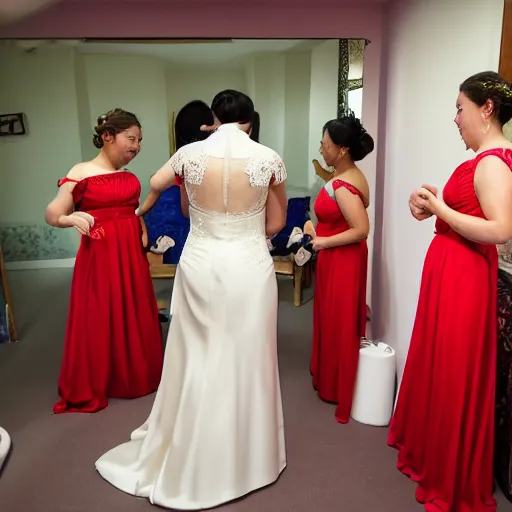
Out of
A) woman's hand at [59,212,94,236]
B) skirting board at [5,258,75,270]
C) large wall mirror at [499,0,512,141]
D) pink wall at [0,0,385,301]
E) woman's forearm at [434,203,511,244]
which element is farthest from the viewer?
skirting board at [5,258,75,270]

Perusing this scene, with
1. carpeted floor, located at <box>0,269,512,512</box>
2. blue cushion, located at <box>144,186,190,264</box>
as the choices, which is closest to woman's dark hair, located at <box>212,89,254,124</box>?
carpeted floor, located at <box>0,269,512,512</box>

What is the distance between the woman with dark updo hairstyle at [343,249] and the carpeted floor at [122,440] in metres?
0.24

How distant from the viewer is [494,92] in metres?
1.71

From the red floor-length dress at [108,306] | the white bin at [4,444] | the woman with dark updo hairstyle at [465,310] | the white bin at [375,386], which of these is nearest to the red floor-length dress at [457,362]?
the woman with dark updo hairstyle at [465,310]

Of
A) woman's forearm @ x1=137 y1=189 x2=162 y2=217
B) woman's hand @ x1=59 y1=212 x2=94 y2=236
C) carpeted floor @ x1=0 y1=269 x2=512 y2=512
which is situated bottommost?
carpeted floor @ x1=0 y1=269 x2=512 y2=512

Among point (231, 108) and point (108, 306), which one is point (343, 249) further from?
point (108, 306)

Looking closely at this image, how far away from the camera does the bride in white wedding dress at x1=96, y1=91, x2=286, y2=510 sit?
6.35 feet

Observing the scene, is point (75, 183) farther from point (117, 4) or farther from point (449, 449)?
point (449, 449)

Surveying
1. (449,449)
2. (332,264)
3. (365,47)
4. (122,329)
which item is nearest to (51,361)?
(122,329)

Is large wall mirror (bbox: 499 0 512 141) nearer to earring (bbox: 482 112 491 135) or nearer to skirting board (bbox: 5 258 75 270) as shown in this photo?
earring (bbox: 482 112 491 135)

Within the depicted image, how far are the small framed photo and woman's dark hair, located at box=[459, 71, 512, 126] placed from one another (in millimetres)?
2866

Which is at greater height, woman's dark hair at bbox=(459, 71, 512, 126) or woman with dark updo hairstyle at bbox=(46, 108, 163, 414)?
woman's dark hair at bbox=(459, 71, 512, 126)

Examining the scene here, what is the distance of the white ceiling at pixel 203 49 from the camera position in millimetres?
3189

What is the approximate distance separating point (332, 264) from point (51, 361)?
6.33 ft
